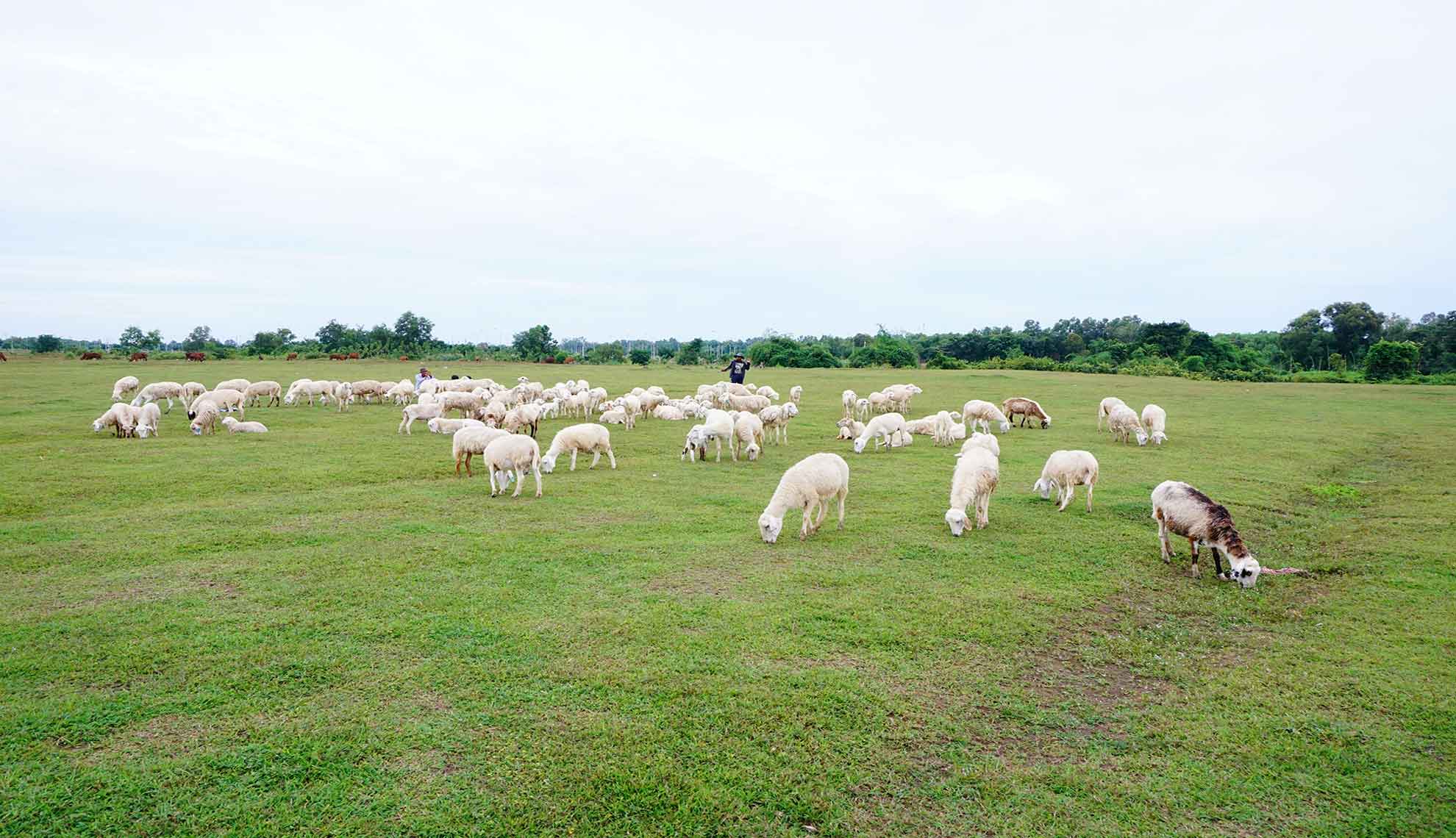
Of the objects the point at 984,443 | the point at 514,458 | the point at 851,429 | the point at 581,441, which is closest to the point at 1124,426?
the point at 851,429

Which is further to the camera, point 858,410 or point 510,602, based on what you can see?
point 858,410

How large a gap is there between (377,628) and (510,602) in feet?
4.25

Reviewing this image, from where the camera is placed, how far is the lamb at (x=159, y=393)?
25.0 meters

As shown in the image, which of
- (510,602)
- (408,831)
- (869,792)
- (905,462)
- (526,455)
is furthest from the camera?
(905,462)

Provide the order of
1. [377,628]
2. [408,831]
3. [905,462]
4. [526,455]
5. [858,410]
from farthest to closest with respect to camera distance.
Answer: [858,410] < [905,462] < [526,455] < [377,628] < [408,831]

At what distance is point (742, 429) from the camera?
56.2 ft

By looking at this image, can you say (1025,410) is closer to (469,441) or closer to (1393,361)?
(469,441)

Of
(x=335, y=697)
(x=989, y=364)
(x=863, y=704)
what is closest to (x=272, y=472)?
(x=335, y=697)

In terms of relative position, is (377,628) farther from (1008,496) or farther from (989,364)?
(989,364)

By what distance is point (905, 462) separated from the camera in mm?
16703

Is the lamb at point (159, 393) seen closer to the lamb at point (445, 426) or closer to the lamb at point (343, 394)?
the lamb at point (343, 394)

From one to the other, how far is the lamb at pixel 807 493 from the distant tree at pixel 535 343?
71765 millimetres

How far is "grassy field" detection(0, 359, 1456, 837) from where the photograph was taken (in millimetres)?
4297

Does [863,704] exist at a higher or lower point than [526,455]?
lower
